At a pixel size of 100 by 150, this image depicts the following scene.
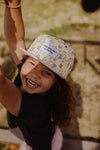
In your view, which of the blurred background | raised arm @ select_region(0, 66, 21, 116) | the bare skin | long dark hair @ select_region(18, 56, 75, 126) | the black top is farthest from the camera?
the blurred background

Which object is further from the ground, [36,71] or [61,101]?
[36,71]

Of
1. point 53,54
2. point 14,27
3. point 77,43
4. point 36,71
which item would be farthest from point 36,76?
point 77,43

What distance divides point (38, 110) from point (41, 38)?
1.78ft

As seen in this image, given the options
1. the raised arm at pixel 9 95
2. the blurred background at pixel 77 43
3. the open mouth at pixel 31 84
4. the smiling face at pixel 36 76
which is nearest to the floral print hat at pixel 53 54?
the smiling face at pixel 36 76

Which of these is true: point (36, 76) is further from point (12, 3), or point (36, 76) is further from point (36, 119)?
point (12, 3)

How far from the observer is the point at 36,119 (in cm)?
123

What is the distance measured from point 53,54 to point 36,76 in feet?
0.64

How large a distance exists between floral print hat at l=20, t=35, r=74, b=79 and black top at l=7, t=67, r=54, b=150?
252 millimetres

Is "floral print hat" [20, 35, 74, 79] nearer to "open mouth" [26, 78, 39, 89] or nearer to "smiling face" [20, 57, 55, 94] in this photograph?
"smiling face" [20, 57, 55, 94]

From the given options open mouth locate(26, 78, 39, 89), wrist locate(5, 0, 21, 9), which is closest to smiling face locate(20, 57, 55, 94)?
open mouth locate(26, 78, 39, 89)

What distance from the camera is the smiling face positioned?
1.18 metres

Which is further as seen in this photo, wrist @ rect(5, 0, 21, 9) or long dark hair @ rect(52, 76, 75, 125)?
long dark hair @ rect(52, 76, 75, 125)

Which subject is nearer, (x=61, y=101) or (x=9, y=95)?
(x=9, y=95)

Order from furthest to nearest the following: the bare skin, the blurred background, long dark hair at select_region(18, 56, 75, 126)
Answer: the blurred background → long dark hair at select_region(18, 56, 75, 126) → the bare skin
